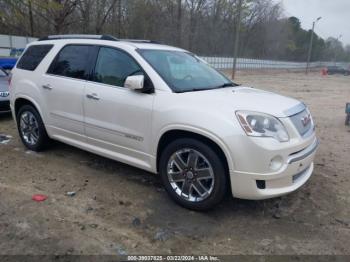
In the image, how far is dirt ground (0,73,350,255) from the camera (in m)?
3.10

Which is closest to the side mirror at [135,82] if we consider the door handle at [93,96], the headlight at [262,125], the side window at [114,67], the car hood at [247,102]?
the side window at [114,67]

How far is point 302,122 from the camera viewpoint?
3746 mm

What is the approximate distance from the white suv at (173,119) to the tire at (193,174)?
11 mm

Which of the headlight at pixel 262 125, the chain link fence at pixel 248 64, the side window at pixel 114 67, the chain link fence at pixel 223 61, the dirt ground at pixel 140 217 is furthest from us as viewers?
the chain link fence at pixel 248 64

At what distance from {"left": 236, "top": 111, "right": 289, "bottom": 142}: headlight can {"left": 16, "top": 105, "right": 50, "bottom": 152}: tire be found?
3289 millimetres

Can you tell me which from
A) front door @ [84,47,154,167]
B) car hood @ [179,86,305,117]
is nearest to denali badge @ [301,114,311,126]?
car hood @ [179,86,305,117]

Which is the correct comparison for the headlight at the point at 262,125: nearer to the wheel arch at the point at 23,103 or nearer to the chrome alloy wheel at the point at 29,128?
the wheel arch at the point at 23,103

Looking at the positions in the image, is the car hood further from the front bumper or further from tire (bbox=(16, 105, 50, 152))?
tire (bbox=(16, 105, 50, 152))

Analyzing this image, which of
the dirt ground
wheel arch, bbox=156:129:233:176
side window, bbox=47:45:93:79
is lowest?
the dirt ground

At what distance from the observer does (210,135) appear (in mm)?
3371

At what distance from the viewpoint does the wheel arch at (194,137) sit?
11.0 feet

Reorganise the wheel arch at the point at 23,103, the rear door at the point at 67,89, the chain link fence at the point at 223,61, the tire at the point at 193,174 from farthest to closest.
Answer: the chain link fence at the point at 223,61, the wheel arch at the point at 23,103, the rear door at the point at 67,89, the tire at the point at 193,174

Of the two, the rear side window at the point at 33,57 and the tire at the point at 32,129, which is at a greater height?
the rear side window at the point at 33,57

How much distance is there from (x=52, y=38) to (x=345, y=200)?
15.5ft
